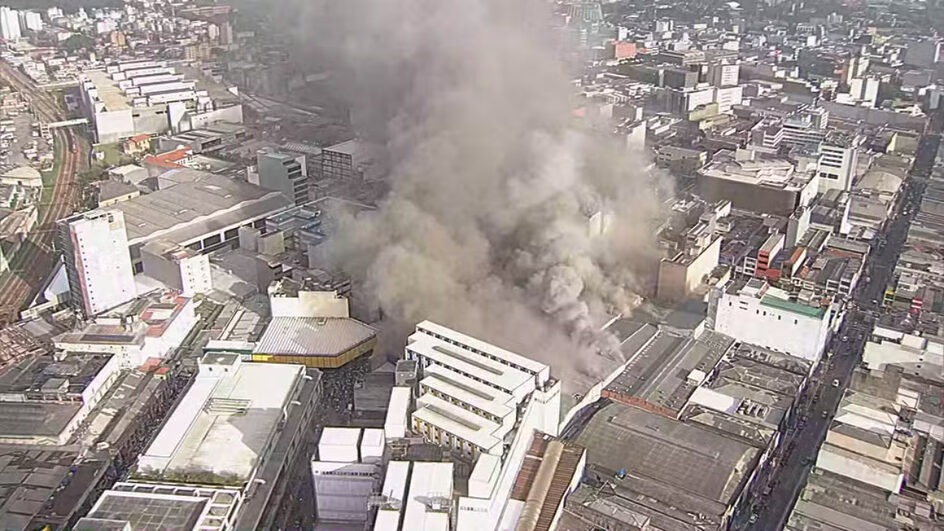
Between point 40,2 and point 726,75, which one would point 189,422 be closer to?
point 726,75

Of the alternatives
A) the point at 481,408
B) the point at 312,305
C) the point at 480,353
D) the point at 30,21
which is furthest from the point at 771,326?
the point at 30,21

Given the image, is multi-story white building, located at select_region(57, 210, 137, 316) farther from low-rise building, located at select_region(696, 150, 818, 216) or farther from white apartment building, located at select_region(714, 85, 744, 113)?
white apartment building, located at select_region(714, 85, 744, 113)

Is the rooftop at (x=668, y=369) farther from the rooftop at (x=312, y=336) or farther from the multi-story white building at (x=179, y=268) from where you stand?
the multi-story white building at (x=179, y=268)

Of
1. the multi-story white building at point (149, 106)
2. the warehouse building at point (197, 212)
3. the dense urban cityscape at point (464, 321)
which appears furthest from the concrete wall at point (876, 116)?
the multi-story white building at point (149, 106)

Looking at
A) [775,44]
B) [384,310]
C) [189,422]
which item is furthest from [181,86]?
[775,44]

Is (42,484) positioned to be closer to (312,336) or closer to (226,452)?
(226,452)
